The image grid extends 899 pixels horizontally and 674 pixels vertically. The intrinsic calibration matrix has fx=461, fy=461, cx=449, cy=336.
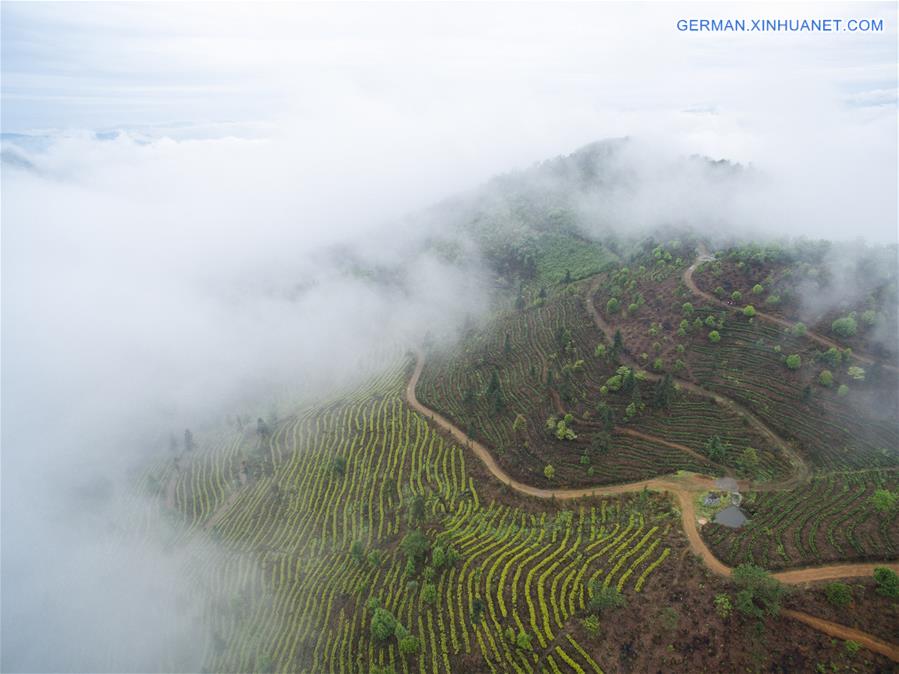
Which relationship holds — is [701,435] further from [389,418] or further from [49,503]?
[49,503]

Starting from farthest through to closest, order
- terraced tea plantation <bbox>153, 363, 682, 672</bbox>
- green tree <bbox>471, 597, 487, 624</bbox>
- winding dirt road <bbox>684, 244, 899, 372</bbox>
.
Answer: winding dirt road <bbox>684, 244, 899, 372</bbox>, green tree <bbox>471, 597, 487, 624</bbox>, terraced tea plantation <bbox>153, 363, 682, 672</bbox>

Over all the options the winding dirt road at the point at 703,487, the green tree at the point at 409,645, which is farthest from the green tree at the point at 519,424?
the green tree at the point at 409,645

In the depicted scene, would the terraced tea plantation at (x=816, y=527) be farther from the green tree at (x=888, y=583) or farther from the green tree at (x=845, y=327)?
the green tree at (x=845, y=327)

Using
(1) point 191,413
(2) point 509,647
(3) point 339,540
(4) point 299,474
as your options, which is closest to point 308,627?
(3) point 339,540

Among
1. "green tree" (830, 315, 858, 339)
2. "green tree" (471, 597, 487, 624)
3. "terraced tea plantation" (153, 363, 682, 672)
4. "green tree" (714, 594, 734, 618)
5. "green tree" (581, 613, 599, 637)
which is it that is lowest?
"terraced tea plantation" (153, 363, 682, 672)

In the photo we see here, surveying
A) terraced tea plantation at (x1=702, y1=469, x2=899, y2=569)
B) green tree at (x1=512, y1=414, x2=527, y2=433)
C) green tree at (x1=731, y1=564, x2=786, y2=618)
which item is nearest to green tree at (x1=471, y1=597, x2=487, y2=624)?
green tree at (x1=731, y1=564, x2=786, y2=618)

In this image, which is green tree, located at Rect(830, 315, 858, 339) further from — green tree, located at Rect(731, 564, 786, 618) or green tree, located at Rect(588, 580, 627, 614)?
green tree, located at Rect(588, 580, 627, 614)

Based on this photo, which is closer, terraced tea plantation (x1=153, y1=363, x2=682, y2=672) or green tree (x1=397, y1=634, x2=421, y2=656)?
green tree (x1=397, y1=634, x2=421, y2=656)
